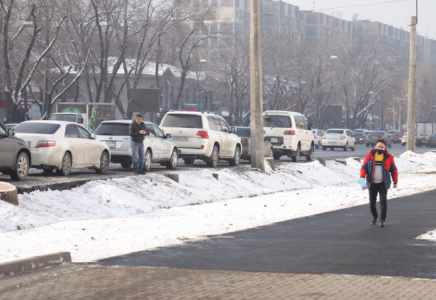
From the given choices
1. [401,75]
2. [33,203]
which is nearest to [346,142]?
[33,203]

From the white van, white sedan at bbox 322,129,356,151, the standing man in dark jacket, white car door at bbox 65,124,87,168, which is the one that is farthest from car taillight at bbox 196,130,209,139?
white sedan at bbox 322,129,356,151

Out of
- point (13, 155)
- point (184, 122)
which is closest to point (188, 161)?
point (184, 122)

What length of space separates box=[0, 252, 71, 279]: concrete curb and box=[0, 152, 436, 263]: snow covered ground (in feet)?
1.85

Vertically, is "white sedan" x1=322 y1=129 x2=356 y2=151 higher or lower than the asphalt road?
lower

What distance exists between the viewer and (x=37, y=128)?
2533 cm

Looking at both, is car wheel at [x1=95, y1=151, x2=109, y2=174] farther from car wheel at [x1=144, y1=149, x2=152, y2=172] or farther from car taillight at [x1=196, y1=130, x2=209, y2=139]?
car taillight at [x1=196, y1=130, x2=209, y2=139]

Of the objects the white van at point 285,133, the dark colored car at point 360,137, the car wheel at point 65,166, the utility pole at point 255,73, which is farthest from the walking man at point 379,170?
the dark colored car at point 360,137

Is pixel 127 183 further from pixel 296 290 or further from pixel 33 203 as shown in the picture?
pixel 296 290

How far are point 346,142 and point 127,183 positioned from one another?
49.8 metres

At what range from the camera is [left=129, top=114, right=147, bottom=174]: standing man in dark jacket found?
2778 centimetres

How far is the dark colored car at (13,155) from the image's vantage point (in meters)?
21.8

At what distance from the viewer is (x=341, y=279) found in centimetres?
1076

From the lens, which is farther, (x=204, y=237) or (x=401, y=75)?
(x=401, y=75)

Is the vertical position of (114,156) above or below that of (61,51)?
below
